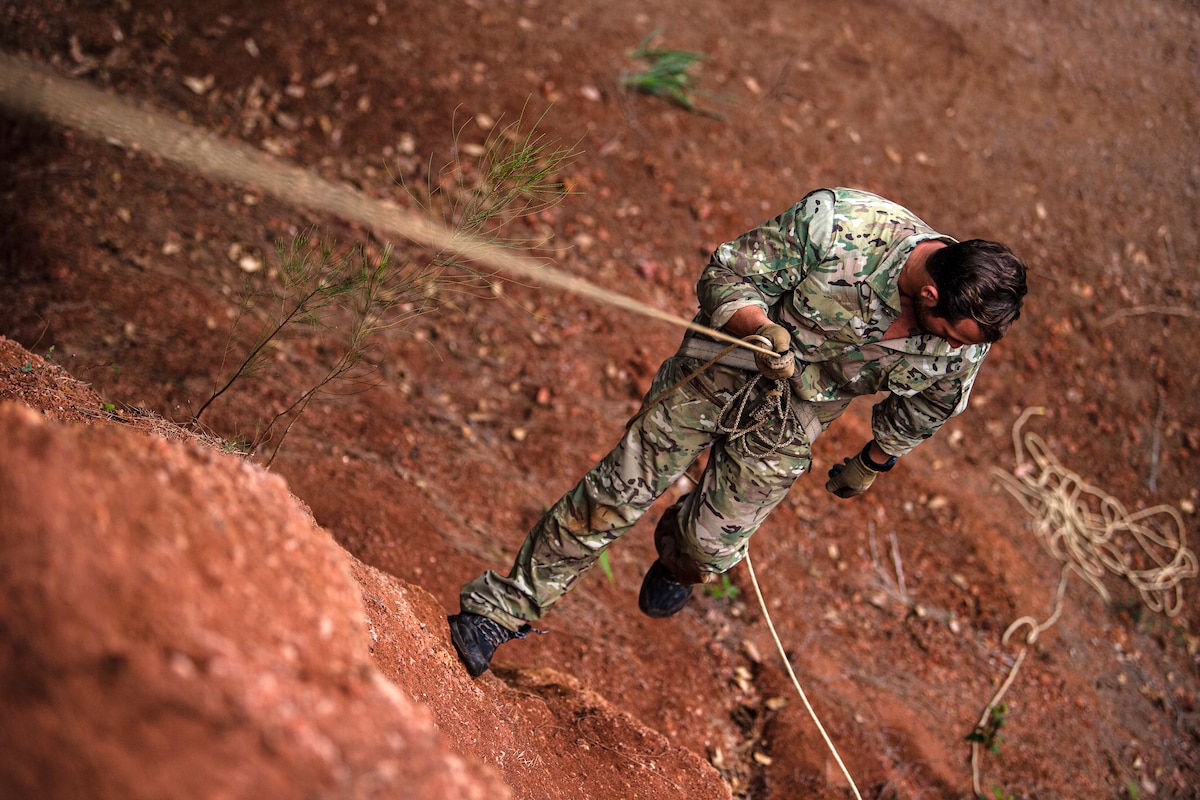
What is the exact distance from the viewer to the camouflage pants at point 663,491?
2.55m

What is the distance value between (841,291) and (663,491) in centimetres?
81

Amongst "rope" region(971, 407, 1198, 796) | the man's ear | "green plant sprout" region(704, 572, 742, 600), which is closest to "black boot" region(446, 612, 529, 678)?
"green plant sprout" region(704, 572, 742, 600)

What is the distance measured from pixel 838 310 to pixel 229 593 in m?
1.77

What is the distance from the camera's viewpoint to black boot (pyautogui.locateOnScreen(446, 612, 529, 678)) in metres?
2.55

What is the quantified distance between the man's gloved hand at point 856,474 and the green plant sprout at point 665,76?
133 inches

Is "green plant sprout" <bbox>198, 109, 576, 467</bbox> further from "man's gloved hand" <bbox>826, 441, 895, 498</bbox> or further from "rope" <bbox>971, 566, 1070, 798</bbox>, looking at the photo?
"rope" <bbox>971, 566, 1070, 798</bbox>

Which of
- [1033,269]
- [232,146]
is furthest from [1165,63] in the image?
[232,146]

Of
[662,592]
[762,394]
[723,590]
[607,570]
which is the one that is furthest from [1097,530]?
[762,394]

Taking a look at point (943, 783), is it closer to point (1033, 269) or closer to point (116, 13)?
point (1033, 269)

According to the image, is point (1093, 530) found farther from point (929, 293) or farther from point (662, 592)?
point (929, 293)

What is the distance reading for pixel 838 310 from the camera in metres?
2.38

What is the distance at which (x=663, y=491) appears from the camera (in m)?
2.65

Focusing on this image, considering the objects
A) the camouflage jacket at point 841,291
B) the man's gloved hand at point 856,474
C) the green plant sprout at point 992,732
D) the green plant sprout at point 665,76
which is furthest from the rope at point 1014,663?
the green plant sprout at point 665,76

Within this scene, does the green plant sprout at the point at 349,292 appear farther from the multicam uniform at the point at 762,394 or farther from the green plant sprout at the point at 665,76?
the green plant sprout at the point at 665,76
